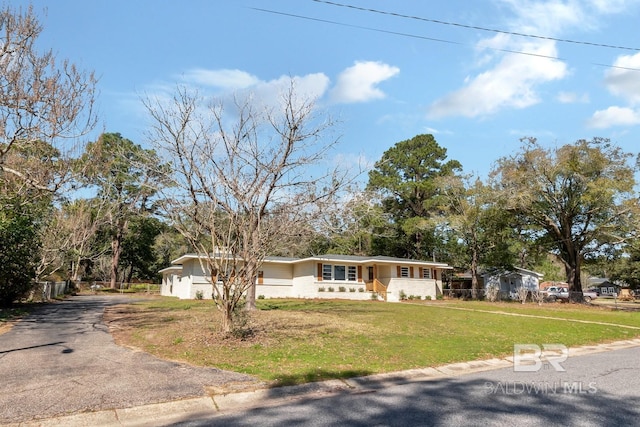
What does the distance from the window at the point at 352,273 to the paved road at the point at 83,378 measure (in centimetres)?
2054

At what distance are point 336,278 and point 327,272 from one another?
31.0 inches

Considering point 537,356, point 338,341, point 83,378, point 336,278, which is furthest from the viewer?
point 336,278

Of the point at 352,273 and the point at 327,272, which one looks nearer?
the point at 327,272

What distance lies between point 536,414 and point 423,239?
34.3m

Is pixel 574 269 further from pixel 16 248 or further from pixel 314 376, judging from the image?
pixel 16 248

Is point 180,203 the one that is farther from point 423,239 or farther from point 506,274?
point 506,274

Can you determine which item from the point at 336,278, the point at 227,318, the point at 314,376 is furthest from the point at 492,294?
the point at 314,376

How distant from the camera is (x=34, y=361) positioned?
6.68 metres

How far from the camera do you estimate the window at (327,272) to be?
2709 centimetres

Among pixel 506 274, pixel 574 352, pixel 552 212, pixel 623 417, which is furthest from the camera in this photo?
pixel 506 274

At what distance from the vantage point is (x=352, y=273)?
92.7 feet

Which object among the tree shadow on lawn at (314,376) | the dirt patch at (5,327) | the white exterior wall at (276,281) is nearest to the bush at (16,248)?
the dirt patch at (5,327)

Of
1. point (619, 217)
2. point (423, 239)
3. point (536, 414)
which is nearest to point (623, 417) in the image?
point (536, 414)

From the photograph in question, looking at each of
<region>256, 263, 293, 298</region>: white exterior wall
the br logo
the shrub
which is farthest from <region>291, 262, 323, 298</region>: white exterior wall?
the br logo
